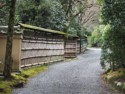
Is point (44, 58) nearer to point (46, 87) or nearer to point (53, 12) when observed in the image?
point (53, 12)

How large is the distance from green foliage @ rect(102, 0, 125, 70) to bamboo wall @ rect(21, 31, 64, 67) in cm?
511

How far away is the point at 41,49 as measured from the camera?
25703mm

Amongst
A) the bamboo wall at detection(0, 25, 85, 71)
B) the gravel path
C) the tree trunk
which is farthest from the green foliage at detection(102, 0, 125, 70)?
the bamboo wall at detection(0, 25, 85, 71)

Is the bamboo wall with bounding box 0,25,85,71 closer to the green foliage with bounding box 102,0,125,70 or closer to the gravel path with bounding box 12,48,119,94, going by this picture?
the gravel path with bounding box 12,48,119,94

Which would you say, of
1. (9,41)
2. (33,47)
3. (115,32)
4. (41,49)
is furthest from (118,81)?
(41,49)

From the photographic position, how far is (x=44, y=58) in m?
26.6

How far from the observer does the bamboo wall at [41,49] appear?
2184cm

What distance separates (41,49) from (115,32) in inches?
391

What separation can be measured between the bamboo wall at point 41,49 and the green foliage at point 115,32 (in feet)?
16.8

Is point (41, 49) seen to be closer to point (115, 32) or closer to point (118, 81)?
point (115, 32)

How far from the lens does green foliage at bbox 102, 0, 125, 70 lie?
15234 mm

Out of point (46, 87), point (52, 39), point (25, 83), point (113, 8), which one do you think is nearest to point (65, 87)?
point (46, 87)

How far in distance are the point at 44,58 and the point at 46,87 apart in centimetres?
1090

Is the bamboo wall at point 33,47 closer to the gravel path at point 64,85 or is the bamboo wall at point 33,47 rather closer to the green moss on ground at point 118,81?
the gravel path at point 64,85
